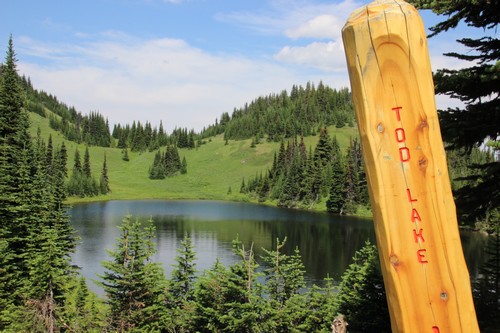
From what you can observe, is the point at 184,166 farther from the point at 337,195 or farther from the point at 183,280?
the point at 183,280

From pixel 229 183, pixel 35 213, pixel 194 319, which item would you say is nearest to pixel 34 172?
pixel 35 213

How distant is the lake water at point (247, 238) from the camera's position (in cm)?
4131

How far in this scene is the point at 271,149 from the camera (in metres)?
182

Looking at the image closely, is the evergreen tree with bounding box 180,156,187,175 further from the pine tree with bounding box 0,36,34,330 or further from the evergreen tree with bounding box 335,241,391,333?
the evergreen tree with bounding box 335,241,391,333

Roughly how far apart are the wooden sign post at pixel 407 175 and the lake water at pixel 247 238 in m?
28.1

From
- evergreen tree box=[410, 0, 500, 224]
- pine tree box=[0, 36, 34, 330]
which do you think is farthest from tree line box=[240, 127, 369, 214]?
evergreen tree box=[410, 0, 500, 224]

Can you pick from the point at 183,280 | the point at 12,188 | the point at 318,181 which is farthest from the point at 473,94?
the point at 318,181

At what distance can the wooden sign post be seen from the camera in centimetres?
265

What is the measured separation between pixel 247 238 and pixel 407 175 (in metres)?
55.4

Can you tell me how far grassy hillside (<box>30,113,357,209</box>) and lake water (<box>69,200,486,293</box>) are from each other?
56.8m

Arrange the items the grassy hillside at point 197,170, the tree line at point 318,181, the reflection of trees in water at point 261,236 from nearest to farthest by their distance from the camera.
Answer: the reflection of trees in water at point 261,236 → the tree line at point 318,181 → the grassy hillside at point 197,170

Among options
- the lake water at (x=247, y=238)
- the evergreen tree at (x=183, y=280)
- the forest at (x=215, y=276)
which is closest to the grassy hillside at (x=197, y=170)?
the lake water at (x=247, y=238)

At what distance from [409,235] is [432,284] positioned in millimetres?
348

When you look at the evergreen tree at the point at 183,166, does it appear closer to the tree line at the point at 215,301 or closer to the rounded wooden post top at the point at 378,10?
the tree line at the point at 215,301
